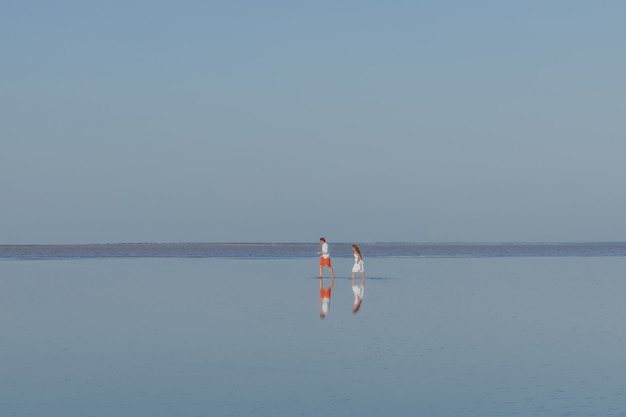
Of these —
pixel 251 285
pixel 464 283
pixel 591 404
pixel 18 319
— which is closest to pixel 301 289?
pixel 251 285

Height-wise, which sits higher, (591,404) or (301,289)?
(301,289)

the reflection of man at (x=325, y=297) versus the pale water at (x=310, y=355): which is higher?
the reflection of man at (x=325, y=297)

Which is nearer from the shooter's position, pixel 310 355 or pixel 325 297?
pixel 310 355

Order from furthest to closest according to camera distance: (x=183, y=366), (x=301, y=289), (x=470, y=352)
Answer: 1. (x=301, y=289)
2. (x=470, y=352)
3. (x=183, y=366)

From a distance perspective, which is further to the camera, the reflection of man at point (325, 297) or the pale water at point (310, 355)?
the reflection of man at point (325, 297)

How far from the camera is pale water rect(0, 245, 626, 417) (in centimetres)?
1219

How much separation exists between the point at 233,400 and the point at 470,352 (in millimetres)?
5813

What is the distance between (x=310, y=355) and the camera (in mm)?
16188

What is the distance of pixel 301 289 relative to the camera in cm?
3316

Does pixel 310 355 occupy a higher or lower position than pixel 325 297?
lower

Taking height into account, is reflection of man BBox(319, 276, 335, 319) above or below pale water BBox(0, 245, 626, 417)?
above

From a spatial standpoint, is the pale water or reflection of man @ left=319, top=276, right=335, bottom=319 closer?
the pale water

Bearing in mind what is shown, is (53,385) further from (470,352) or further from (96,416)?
(470,352)

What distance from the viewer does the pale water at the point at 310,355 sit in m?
12.2
